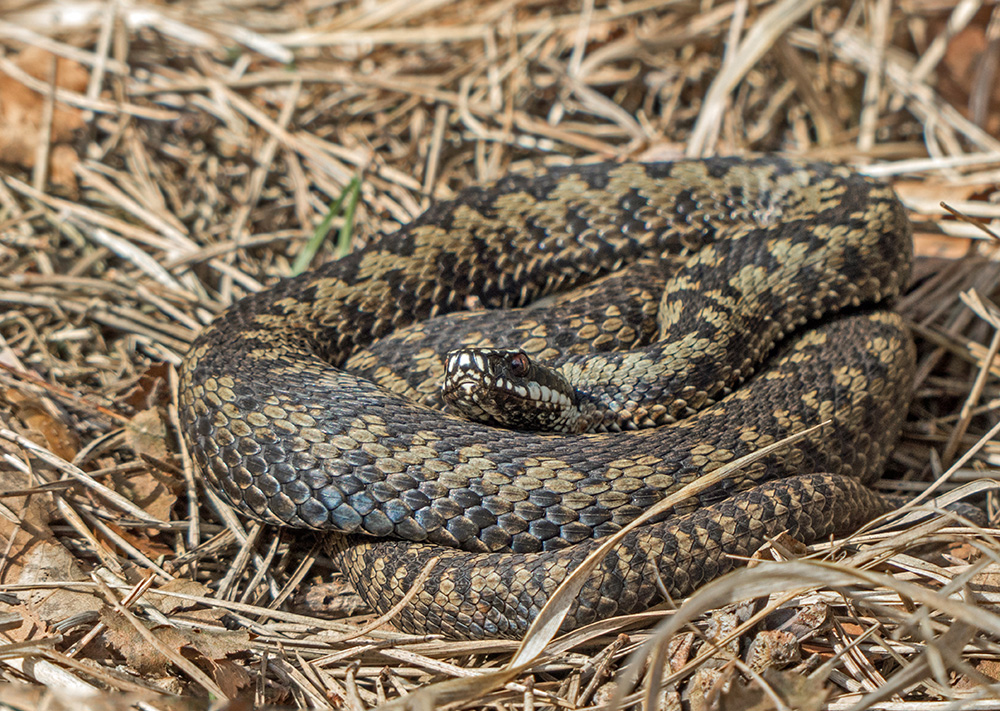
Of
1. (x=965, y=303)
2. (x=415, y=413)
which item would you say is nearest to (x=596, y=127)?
(x=965, y=303)

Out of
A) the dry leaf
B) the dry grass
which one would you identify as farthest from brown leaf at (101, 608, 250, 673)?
the dry leaf

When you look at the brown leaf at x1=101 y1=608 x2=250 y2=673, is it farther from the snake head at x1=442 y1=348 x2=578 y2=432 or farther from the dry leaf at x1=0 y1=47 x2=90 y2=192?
the dry leaf at x1=0 y1=47 x2=90 y2=192

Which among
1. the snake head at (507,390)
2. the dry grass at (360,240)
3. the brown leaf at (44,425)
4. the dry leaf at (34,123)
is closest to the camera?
the dry grass at (360,240)

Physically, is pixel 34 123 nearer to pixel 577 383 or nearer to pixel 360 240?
pixel 360 240

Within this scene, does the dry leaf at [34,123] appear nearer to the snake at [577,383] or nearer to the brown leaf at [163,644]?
the snake at [577,383]

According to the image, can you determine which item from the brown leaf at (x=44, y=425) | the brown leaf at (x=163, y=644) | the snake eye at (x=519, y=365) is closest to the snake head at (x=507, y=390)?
the snake eye at (x=519, y=365)

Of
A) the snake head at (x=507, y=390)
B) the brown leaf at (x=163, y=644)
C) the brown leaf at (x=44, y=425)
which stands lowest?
the brown leaf at (x=163, y=644)
